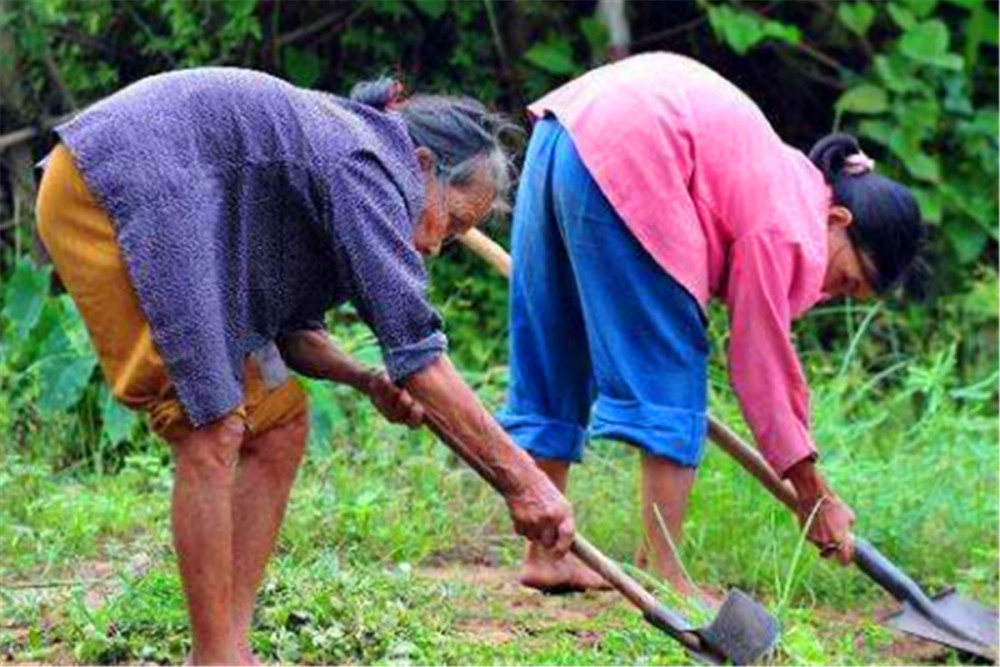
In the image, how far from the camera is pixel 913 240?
5340mm

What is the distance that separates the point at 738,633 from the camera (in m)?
4.68

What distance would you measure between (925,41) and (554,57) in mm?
1394

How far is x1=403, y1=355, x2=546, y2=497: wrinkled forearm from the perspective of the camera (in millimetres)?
4016

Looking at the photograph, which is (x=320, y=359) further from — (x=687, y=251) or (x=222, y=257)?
(x=687, y=251)

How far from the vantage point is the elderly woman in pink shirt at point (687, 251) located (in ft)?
16.8

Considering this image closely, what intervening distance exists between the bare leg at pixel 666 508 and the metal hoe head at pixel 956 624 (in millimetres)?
519

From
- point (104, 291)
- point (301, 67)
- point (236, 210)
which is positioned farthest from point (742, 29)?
point (104, 291)

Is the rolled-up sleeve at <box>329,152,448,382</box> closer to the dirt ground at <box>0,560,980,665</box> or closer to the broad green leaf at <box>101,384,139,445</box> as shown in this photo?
the dirt ground at <box>0,560,980,665</box>

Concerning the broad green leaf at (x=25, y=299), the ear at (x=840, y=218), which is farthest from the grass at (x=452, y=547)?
the ear at (x=840, y=218)

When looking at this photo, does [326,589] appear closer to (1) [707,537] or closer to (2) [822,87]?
(1) [707,537]

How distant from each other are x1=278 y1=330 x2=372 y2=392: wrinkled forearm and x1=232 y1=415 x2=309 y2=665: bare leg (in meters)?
0.22

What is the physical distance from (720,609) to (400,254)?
4.06 ft

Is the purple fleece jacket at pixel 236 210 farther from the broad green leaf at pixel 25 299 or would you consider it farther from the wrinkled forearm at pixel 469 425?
the broad green leaf at pixel 25 299

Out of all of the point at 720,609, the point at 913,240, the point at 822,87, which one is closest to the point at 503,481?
the point at 720,609
